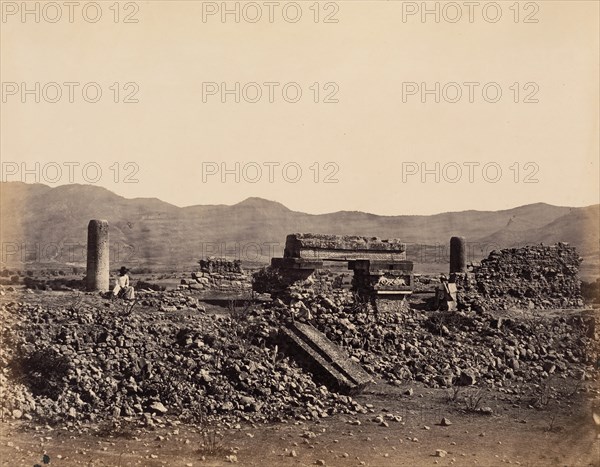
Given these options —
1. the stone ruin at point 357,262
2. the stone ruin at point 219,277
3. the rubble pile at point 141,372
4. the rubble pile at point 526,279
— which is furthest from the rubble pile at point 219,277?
the rubble pile at point 141,372

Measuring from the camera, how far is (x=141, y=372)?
31.0 ft

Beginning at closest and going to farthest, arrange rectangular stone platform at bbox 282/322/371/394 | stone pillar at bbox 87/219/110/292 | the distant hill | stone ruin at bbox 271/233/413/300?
rectangular stone platform at bbox 282/322/371/394
stone ruin at bbox 271/233/413/300
stone pillar at bbox 87/219/110/292
the distant hill

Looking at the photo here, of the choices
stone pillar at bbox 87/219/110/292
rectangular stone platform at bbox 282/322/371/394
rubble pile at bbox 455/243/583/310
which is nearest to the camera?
rectangular stone platform at bbox 282/322/371/394

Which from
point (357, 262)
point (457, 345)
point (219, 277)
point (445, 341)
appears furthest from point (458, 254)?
point (457, 345)

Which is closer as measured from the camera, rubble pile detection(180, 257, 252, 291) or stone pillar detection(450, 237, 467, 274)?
rubble pile detection(180, 257, 252, 291)

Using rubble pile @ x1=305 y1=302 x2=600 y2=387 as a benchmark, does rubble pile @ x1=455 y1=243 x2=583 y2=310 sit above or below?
above

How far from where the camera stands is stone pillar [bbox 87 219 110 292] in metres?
18.2

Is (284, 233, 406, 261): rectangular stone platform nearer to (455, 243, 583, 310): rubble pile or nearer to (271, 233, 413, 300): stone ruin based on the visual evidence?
(271, 233, 413, 300): stone ruin

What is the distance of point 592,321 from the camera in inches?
563

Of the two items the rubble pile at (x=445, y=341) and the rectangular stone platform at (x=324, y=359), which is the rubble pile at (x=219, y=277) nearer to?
the rubble pile at (x=445, y=341)

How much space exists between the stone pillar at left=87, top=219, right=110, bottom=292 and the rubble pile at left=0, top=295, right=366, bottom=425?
A: 727 cm

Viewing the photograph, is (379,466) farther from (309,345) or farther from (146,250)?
(146,250)

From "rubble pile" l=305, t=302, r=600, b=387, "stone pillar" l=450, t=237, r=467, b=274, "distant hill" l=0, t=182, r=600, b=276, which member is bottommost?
"rubble pile" l=305, t=302, r=600, b=387

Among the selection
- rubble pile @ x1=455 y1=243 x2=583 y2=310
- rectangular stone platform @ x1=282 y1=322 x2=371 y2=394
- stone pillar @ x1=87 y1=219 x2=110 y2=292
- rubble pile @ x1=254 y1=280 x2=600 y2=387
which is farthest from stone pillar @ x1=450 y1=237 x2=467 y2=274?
rectangular stone platform @ x1=282 y1=322 x2=371 y2=394
